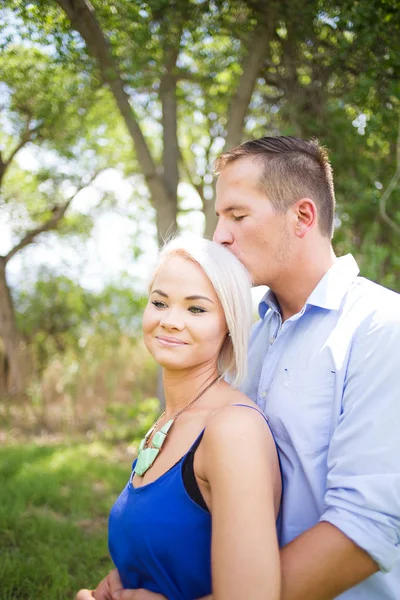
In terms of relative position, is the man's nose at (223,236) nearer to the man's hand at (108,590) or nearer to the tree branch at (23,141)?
the man's hand at (108,590)

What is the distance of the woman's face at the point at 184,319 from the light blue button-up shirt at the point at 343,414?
312 millimetres

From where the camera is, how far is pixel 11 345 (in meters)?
8.41

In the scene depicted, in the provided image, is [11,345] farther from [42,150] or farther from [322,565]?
[322,565]

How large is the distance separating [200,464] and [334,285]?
0.83m

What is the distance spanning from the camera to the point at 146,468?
1952 millimetres

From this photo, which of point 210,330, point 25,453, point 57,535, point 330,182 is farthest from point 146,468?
point 25,453

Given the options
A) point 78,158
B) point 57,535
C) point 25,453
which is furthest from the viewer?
point 78,158

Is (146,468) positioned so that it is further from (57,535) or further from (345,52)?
(345,52)

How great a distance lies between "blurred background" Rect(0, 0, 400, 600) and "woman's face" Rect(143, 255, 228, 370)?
0.44 metres

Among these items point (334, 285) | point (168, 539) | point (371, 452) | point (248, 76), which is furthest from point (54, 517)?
point (248, 76)

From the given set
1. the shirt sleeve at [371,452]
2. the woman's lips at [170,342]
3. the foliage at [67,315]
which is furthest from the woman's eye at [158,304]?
the foliage at [67,315]

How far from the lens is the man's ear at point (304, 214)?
2.39 metres

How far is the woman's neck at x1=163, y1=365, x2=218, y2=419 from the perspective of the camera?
2.06 meters

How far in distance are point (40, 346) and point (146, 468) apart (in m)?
7.22
